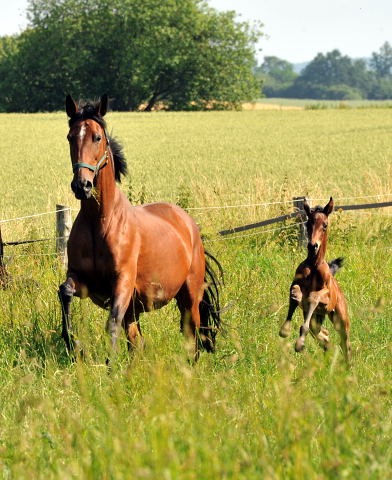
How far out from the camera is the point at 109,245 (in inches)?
227

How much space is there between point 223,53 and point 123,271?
73.7 m

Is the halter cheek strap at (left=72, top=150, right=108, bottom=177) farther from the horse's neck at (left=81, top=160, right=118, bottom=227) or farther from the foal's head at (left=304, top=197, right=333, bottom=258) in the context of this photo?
the foal's head at (left=304, top=197, right=333, bottom=258)

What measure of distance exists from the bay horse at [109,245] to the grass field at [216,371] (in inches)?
9.7

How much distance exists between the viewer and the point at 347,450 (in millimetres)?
2873

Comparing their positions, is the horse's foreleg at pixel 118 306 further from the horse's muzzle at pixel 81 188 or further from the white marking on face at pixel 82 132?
the white marking on face at pixel 82 132

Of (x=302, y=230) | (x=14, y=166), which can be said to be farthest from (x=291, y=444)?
(x=14, y=166)

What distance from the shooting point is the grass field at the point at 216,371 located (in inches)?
118

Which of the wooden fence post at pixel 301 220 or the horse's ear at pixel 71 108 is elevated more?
the horse's ear at pixel 71 108

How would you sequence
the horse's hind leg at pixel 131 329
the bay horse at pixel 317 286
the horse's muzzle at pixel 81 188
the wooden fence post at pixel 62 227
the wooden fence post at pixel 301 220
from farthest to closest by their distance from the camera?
the wooden fence post at pixel 301 220 → the wooden fence post at pixel 62 227 → the horse's hind leg at pixel 131 329 → the bay horse at pixel 317 286 → the horse's muzzle at pixel 81 188

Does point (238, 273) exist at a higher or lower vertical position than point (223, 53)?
lower

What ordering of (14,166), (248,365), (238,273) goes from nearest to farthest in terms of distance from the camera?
1. (248,365)
2. (238,273)
3. (14,166)

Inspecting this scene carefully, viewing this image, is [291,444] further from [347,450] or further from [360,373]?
[360,373]

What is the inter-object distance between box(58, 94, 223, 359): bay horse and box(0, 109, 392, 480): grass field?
25cm

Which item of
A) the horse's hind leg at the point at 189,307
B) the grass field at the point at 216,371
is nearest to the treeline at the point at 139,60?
the grass field at the point at 216,371
